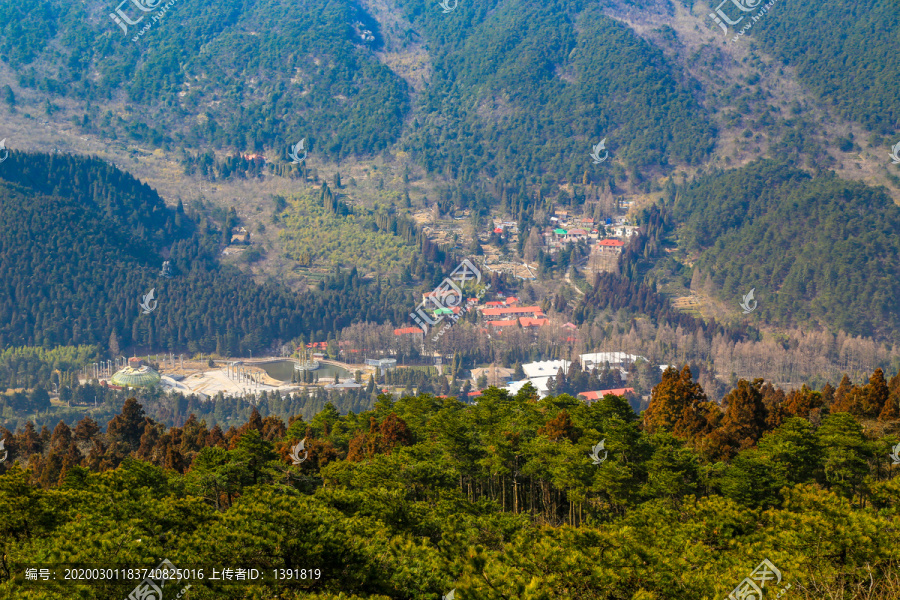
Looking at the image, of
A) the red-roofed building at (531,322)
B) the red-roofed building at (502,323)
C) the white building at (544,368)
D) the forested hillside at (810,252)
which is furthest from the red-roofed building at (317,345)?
the forested hillside at (810,252)

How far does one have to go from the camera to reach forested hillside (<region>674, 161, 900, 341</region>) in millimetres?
157750

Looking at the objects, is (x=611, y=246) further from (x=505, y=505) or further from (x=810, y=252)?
(x=505, y=505)

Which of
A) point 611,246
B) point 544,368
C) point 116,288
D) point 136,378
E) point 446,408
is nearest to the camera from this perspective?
point 446,408

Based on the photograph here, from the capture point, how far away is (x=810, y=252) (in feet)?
552

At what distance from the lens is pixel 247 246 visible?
198 metres

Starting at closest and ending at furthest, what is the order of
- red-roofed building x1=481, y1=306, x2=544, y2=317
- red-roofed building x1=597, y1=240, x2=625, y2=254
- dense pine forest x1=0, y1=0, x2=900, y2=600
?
1. dense pine forest x1=0, y1=0, x2=900, y2=600
2. red-roofed building x1=481, y1=306, x2=544, y2=317
3. red-roofed building x1=597, y1=240, x2=625, y2=254

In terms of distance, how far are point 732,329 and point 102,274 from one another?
107 meters

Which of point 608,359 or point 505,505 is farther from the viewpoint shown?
point 608,359

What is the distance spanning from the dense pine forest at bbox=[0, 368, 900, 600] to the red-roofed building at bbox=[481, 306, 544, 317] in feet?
315

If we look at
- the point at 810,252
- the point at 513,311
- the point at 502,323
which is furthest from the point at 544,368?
the point at 810,252

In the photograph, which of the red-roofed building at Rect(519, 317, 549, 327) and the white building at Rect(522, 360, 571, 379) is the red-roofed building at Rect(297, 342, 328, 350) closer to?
the red-roofed building at Rect(519, 317, 549, 327)

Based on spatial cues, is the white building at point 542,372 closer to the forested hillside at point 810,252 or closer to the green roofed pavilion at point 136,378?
the forested hillside at point 810,252

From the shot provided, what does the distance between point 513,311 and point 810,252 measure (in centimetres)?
5489

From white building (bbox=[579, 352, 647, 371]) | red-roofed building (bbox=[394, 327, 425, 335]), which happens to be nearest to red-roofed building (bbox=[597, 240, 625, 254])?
white building (bbox=[579, 352, 647, 371])
